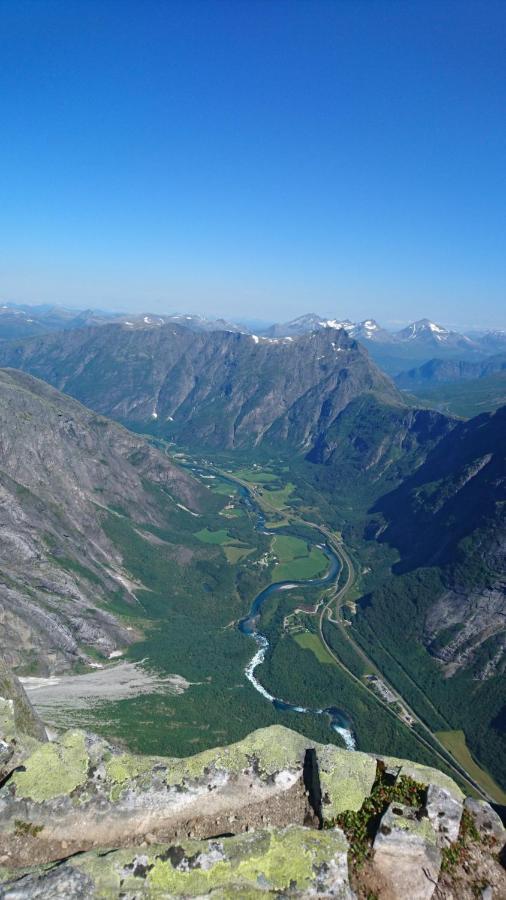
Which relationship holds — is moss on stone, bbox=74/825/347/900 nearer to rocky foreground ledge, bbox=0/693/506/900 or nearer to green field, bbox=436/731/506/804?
rocky foreground ledge, bbox=0/693/506/900

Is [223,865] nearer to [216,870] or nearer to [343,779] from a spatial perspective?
[216,870]

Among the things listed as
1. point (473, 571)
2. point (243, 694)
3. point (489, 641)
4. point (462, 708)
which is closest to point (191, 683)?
point (243, 694)

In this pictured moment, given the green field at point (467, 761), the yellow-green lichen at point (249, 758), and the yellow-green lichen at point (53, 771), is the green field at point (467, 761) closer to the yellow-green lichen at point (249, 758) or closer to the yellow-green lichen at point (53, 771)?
the yellow-green lichen at point (249, 758)

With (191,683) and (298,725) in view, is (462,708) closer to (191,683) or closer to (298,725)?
(298,725)

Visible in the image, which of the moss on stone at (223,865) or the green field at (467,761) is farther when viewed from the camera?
the green field at (467,761)

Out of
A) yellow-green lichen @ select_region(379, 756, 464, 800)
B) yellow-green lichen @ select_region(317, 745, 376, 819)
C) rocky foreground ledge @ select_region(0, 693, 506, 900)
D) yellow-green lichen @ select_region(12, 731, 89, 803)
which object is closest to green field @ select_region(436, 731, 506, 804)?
yellow-green lichen @ select_region(379, 756, 464, 800)

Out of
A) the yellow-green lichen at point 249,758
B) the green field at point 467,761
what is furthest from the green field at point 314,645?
the yellow-green lichen at point 249,758

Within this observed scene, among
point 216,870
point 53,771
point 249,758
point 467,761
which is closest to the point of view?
point 216,870

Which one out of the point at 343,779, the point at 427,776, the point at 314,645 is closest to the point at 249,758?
the point at 343,779
